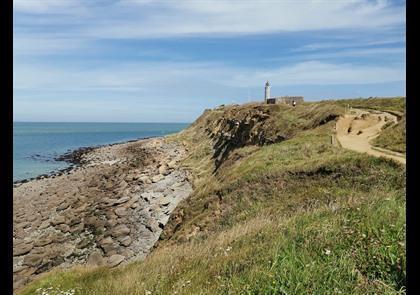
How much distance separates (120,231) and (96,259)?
4.94 meters

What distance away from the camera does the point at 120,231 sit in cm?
2675

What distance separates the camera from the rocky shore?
23625 millimetres

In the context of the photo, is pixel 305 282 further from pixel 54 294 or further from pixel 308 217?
pixel 54 294

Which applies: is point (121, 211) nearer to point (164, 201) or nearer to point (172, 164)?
point (164, 201)

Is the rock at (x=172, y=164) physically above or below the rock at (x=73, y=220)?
above

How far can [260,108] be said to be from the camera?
4591 cm

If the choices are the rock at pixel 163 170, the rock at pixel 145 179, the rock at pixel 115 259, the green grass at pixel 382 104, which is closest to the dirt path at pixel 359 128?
the green grass at pixel 382 104

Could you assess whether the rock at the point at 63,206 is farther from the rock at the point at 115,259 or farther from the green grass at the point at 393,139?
the green grass at the point at 393,139

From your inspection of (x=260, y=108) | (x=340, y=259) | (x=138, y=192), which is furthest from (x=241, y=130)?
(x=340, y=259)

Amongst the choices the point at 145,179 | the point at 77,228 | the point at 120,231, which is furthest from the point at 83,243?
the point at 145,179

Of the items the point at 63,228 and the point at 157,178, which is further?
the point at 157,178

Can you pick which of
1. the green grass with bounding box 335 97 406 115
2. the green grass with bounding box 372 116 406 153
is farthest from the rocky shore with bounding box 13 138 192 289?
the green grass with bounding box 335 97 406 115

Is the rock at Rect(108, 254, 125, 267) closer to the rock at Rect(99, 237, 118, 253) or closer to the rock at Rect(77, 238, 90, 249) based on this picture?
the rock at Rect(99, 237, 118, 253)

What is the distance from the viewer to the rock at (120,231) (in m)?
26.3
